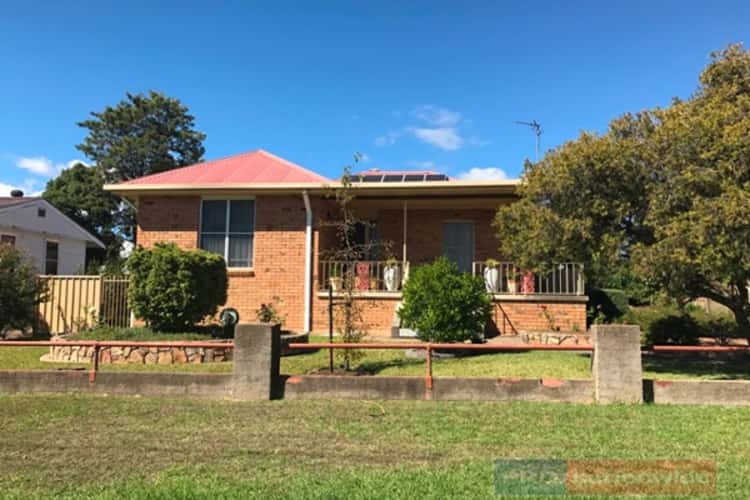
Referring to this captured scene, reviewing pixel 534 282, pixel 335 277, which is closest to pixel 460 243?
pixel 534 282

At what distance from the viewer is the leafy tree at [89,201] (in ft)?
124

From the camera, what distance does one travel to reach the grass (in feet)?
12.9

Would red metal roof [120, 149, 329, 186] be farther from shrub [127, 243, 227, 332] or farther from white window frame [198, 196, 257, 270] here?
shrub [127, 243, 227, 332]

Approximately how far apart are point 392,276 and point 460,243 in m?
2.67

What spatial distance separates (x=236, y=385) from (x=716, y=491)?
17.3 feet

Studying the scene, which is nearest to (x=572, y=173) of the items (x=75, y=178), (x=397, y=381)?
(x=397, y=381)

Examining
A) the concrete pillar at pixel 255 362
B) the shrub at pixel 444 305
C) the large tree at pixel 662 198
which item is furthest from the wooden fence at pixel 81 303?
the large tree at pixel 662 198

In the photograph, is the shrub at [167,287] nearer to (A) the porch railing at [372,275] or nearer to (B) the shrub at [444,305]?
(A) the porch railing at [372,275]

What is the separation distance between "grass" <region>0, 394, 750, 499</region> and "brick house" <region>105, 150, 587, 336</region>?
6913 millimetres

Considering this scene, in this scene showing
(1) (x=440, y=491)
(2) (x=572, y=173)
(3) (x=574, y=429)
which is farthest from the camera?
(2) (x=572, y=173)

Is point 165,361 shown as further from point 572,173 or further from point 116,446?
point 572,173

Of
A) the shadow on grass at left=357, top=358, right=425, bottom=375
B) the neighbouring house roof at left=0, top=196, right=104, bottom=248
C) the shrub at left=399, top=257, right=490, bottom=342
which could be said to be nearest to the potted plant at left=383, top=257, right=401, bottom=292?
the shrub at left=399, top=257, right=490, bottom=342

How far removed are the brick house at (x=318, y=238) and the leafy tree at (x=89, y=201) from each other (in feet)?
83.8

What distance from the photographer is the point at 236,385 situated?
703cm
